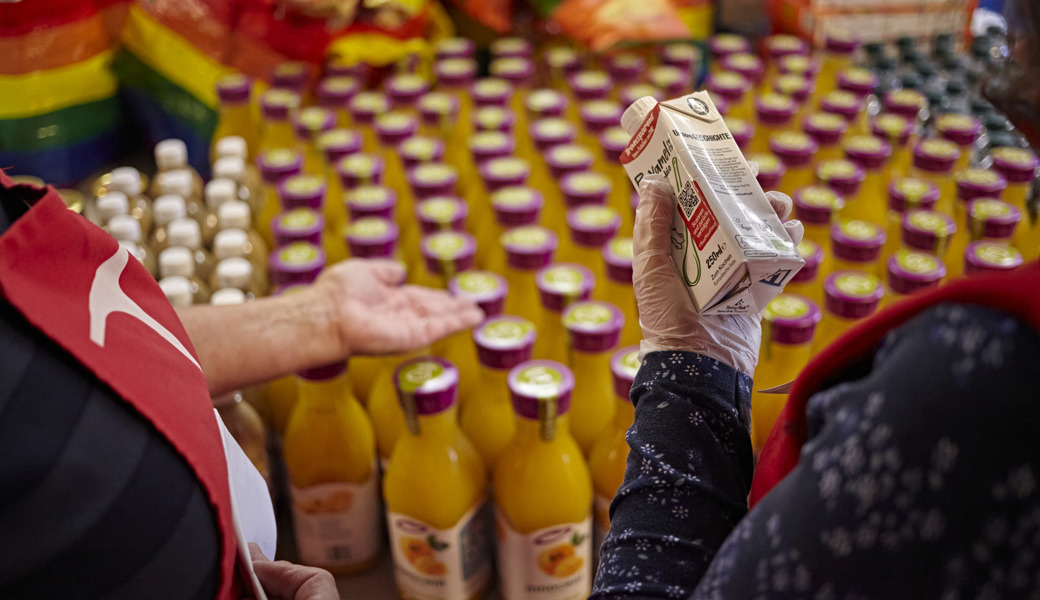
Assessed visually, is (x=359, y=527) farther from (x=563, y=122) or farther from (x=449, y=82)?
(x=449, y=82)

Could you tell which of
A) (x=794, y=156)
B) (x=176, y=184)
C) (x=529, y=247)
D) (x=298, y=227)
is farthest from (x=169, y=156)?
(x=794, y=156)

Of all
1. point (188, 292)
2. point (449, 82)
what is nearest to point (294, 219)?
point (188, 292)

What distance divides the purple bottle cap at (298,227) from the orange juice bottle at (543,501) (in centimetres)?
44

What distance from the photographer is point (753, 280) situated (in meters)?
0.54

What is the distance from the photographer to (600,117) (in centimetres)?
145

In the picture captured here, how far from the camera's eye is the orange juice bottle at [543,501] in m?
0.90

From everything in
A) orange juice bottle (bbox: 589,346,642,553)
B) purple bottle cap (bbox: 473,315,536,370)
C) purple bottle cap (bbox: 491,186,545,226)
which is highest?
purple bottle cap (bbox: 491,186,545,226)

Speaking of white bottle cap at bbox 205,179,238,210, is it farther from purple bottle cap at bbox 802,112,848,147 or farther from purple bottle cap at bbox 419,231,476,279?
purple bottle cap at bbox 802,112,848,147

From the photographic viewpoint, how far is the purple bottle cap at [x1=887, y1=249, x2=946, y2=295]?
3.14 ft

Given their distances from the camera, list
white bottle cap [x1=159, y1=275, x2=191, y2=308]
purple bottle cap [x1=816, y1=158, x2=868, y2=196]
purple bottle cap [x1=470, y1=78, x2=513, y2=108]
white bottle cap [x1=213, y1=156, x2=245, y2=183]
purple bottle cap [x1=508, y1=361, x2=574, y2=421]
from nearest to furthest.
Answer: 1. purple bottle cap [x1=508, y1=361, x2=574, y2=421]
2. white bottle cap [x1=159, y1=275, x2=191, y2=308]
3. purple bottle cap [x1=816, y1=158, x2=868, y2=196]
4. white bottle cap [x1=213, y1=156, x2=245, y2=183]
5. purple bottle cap [x1=470, y1=78, x2=513, y2=108]

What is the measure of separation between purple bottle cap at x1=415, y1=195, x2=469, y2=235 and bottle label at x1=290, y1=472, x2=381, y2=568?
0.37 metres

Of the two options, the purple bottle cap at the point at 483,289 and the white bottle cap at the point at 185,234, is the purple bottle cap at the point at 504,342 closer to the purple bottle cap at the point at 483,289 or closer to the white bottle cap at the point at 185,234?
the purple bottle cap at the point at 483,289

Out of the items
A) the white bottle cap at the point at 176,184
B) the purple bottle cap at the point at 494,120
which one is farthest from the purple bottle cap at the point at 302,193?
the purple bottle cap at the point at 494,120

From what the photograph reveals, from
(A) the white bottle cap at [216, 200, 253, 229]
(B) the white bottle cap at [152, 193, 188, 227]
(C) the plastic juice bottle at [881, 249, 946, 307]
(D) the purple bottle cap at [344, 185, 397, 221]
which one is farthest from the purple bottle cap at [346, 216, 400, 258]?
(C) the plastic juice bottle at [881, 249, 946, 307]
